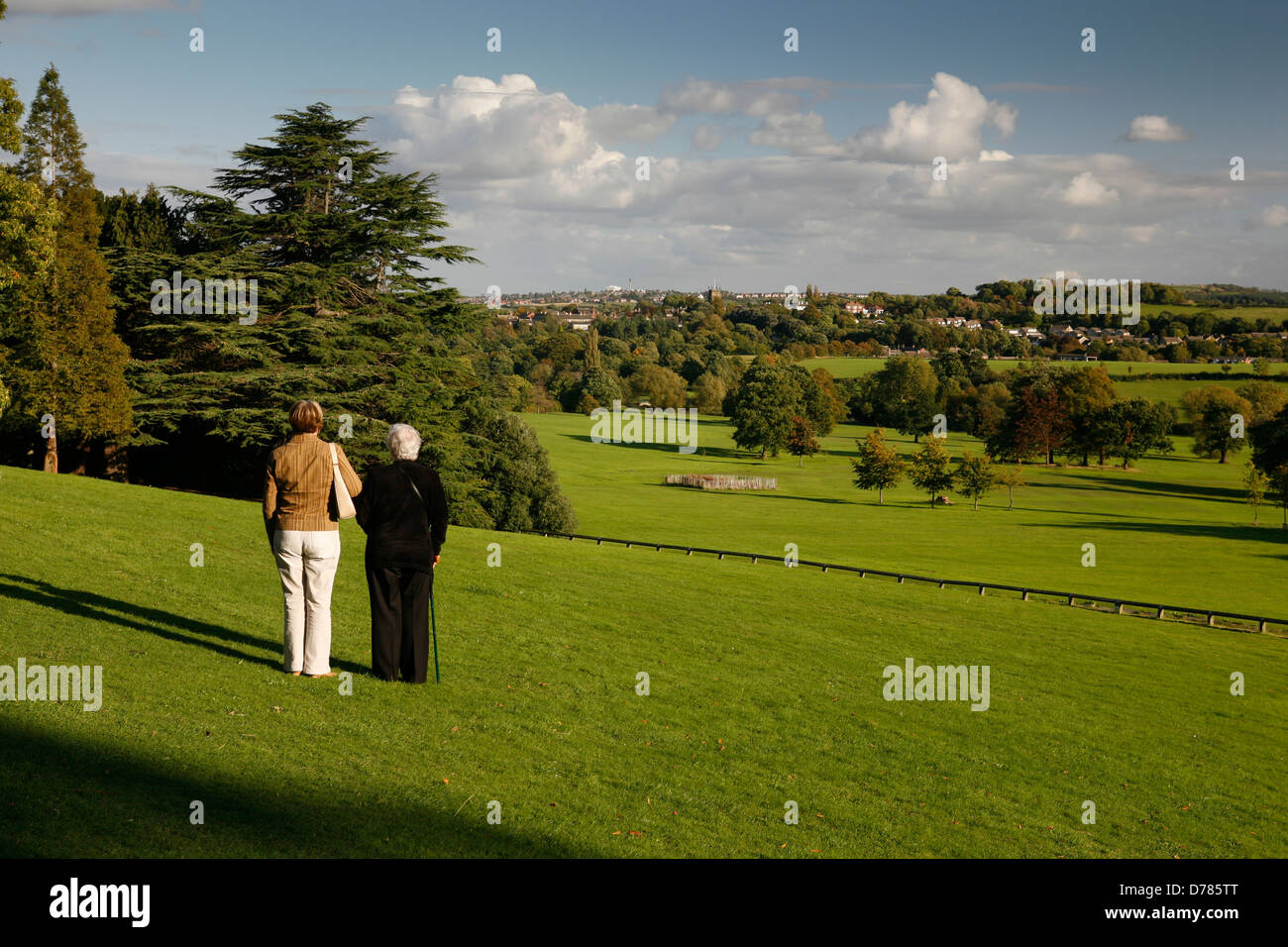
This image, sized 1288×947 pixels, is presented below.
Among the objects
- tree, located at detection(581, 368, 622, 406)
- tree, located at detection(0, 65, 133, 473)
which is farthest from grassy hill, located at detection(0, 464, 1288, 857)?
tree, located at detection(581, 368, 622, 406)

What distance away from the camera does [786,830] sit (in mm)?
7527

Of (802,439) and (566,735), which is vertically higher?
(802,439)

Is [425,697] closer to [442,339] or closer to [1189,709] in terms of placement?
[1189,709]

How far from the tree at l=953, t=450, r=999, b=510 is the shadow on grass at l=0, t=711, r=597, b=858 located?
75.3 m

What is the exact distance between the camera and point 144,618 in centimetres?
1162

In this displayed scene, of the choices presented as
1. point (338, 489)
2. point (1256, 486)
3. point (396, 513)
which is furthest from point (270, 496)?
point (1256, 486)

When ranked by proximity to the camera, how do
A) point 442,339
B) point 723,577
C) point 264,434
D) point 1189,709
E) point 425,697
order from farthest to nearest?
point 442,339, point 264,434, point 723,577, point 1189,709, point 425,697

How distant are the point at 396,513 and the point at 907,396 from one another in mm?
132953

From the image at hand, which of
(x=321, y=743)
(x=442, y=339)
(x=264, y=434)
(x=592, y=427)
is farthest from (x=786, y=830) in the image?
(x=592, y=427)

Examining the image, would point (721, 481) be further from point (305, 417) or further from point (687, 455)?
point (305, 417)

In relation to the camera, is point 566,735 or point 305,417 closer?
point 305,417

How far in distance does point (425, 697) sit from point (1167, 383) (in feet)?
485
